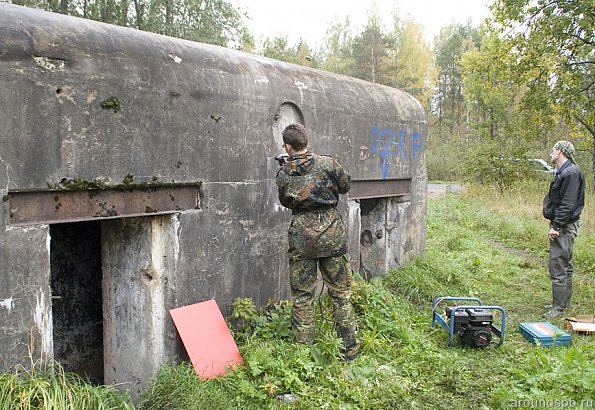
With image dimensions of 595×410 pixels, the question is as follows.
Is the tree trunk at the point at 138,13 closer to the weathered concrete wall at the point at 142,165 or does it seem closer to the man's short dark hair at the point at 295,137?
the weathered concrete wall at the point at 142,165

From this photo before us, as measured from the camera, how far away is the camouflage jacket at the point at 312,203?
13.8 feet

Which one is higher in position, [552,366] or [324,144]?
[324,144]

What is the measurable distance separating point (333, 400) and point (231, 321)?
3.98 ft

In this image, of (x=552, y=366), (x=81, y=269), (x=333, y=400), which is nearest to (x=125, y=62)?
(x=81, y=269)

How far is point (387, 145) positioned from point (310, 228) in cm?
303

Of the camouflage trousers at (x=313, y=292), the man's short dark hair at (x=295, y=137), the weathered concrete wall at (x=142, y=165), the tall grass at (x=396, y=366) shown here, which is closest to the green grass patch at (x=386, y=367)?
the tall grass at (x=396, y=366)

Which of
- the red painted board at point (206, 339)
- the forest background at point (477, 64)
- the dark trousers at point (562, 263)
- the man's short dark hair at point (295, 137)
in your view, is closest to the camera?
the red painted board at point (206, 339)

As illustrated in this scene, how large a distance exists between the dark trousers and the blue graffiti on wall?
222 cm

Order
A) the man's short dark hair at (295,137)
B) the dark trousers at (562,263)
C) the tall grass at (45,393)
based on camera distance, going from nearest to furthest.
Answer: the tall grass at (45,393) < the man's short dark hair at (295,137) < the dark trousers at (562,263)

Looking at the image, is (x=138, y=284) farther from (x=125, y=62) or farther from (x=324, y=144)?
(x=324, y=144)

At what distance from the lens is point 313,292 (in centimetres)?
436

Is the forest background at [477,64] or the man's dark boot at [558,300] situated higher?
the forest background at [477,64]

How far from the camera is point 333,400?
3.79m

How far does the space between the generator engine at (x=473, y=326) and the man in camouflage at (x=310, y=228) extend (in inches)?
46.0
